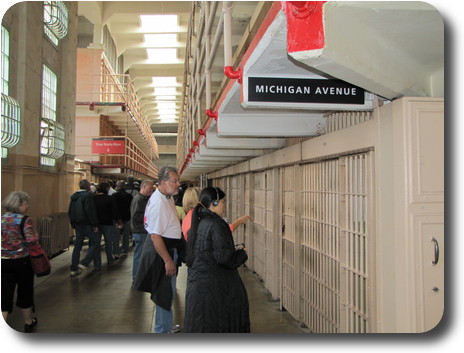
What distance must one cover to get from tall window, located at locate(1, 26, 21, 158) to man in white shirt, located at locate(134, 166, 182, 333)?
314 centimetres

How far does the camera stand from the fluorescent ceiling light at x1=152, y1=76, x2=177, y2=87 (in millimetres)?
24819

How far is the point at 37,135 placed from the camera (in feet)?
24.0

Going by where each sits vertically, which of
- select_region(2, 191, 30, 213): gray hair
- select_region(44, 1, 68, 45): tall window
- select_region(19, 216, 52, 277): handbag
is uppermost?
select_region(44, 1, 68, 45): tall window

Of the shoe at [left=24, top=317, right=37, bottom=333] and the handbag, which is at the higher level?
the handbag

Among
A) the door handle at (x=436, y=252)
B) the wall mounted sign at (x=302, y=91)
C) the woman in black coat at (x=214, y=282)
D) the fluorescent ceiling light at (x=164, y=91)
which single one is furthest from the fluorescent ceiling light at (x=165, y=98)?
the door handle at (x=436, y=252)

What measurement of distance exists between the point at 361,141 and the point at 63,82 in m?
8.60

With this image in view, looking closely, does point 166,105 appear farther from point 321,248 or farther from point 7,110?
point 321,248

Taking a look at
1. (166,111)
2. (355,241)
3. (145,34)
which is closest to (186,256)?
(355,241)

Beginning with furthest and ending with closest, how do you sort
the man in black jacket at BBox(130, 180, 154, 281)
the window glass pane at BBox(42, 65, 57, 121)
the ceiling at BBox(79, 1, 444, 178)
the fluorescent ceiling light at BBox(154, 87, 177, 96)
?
the fluorescent ceiling light at BBox(154, 87, 177, 96)
the window glass pane at BBox(42, 65, 57, 121)
the man in black jacket at BBox(130, 180, 154, 281)
the ceiling at BBox(79, 1, 444, 178)

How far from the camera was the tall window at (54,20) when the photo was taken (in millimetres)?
7754

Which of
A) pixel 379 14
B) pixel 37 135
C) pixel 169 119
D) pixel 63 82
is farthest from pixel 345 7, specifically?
pixel 169 119

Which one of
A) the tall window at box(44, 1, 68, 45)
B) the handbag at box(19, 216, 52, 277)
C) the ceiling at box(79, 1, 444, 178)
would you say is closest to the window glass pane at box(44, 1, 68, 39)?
the tall window at box(44, 1, 68, 45)

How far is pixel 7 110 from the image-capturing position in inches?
219

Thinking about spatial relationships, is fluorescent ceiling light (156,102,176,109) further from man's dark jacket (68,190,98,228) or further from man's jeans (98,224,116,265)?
man's dark jacket (68,190,98,228)
